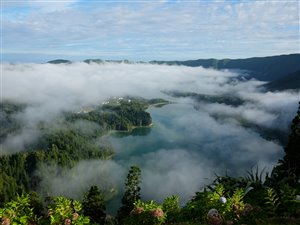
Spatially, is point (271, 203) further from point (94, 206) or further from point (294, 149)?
point (94, 206)

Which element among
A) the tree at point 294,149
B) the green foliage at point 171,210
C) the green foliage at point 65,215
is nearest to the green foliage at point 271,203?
the green foliage at point 171,210

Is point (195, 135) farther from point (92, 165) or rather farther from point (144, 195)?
point (144, 195)

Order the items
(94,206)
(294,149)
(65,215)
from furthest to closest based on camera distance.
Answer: (94,206) → (294,149) → (65,215)

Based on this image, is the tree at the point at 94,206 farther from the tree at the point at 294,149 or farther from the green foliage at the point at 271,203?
the green foliage at the point at 271,203

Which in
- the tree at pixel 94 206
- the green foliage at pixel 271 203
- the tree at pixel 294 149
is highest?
the green foliage at pixel 271 203

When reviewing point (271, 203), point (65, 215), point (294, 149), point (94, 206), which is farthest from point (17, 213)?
point (94, 206)

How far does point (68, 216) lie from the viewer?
49.9 feet

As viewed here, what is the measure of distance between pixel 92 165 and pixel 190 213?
144059mm

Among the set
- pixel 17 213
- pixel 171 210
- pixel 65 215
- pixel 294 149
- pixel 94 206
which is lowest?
pixel 94 206

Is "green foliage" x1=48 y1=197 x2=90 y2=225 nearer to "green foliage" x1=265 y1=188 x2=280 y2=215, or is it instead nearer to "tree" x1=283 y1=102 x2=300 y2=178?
"green foliage" x1=265 y1=188 x2=280 y2=215

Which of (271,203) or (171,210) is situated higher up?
(271,203)

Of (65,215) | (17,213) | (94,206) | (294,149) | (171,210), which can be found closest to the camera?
(65,215)

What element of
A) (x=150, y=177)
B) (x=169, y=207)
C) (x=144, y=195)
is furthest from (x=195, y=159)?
(x=169, y=207)

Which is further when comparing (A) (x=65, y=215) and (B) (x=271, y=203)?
(B) (x=271, y=203)
